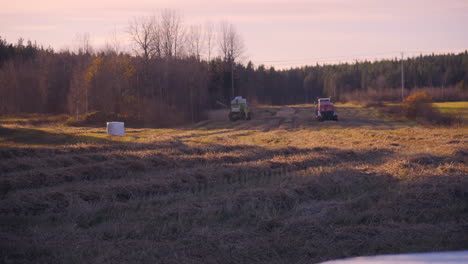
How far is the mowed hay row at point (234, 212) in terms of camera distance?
6.09 m

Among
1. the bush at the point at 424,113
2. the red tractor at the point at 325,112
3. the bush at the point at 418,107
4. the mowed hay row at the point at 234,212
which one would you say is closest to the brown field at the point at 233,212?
the mowed hay row at the point at 234,212

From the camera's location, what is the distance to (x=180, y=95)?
54.0 meters

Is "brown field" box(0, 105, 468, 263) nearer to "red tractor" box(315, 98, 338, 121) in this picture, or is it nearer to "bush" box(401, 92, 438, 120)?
"red tractor" box(315, 98, 338, 121)

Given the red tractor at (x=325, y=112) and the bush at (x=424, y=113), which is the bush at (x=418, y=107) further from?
the red tractor at (x=325, y=112)

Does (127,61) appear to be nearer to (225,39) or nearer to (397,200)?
(225,39)

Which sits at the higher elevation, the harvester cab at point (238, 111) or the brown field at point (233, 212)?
the harvester cab at point (238, 111)

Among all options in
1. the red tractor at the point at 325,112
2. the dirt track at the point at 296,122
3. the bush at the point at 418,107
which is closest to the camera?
the dirt track at the point at 296,122

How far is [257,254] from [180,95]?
48998mm

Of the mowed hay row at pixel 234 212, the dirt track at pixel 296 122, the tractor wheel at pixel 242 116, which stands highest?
the tractor wheel at pixel 242 116

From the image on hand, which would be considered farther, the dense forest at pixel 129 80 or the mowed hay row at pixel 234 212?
the dense forest at pixel 129 80

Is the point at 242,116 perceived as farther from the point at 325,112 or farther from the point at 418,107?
the point at 418,107

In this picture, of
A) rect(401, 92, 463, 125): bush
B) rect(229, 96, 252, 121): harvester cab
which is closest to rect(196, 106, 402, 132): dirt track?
rect(229, 96, 252, 121): harvester cab

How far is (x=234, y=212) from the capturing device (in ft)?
26.7

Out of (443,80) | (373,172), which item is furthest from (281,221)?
(443,80)
